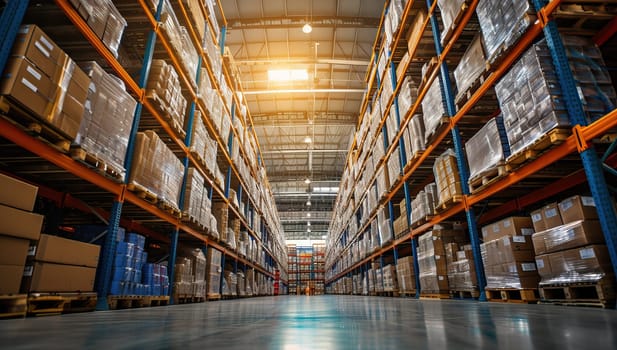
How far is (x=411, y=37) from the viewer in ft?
22.0

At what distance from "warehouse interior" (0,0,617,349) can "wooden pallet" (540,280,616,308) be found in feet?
0.06

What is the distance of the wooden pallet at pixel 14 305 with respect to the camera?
2.41 metres

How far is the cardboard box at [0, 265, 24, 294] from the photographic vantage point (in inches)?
92.4

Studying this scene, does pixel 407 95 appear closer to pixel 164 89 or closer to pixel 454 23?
pixel 454 23

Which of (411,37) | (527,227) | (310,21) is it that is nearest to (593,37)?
(527,227)

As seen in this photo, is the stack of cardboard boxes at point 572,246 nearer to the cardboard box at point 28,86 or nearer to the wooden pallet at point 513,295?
the wooden pallet at point 513,295

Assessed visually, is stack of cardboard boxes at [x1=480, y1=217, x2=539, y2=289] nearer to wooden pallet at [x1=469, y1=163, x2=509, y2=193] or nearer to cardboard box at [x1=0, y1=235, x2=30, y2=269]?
wooden pallet at [x1=469, y1=163, x2=509, y2=193]

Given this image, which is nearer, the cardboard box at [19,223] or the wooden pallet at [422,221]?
the cardboard box at [19,223]

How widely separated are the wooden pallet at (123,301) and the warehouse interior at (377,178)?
0.16 ft

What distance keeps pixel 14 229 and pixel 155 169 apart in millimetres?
2032

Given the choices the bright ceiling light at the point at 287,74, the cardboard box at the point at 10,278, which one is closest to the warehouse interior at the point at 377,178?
the cardboard box at the point at 10,278

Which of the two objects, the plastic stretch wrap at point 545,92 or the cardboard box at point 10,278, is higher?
the plastic stretch wrap at point 545,92

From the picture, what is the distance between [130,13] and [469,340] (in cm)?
584

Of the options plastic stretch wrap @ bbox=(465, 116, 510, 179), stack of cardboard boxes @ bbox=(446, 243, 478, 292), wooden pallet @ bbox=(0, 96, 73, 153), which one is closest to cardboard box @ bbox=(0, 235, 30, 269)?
wooden pallet @ bbox=(0, 96, 73, 153)
